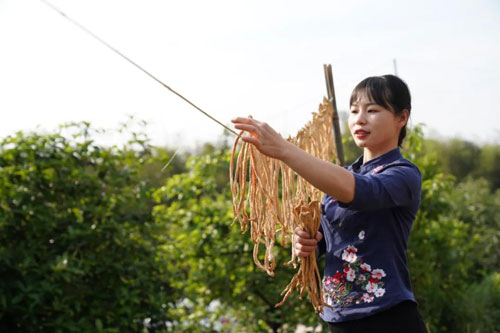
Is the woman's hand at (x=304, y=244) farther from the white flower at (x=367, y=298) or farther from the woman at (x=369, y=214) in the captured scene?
the white flower at (x=367, y=298)

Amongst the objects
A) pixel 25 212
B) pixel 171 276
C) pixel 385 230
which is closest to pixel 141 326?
pixel 171 276

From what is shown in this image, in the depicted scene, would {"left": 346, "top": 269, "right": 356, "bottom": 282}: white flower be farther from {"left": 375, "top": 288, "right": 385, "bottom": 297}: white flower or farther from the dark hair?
the dark hair

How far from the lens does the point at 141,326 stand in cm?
335

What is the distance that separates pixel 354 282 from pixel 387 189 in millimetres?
305

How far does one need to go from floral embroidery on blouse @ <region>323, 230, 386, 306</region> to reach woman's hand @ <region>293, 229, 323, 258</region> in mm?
99

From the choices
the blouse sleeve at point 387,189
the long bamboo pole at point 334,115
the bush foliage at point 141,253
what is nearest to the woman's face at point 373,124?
the blouse sleeve at point 387,189

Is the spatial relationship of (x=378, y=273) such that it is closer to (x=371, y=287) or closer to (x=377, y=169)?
(x=371, y=287)

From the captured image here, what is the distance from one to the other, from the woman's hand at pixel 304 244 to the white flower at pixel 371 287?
0.69 ft

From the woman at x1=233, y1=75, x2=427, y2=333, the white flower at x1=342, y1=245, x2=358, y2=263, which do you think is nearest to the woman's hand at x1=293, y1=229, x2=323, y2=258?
the woman at x1=233, y1=75, x2=427, y2=333

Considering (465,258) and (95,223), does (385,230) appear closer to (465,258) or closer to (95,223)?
(95,223)

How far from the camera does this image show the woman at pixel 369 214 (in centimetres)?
125

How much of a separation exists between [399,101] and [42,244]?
2.35m

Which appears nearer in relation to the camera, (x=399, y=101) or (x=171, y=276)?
(x=399, y=101)

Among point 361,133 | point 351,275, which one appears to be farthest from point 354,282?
point 361,133
